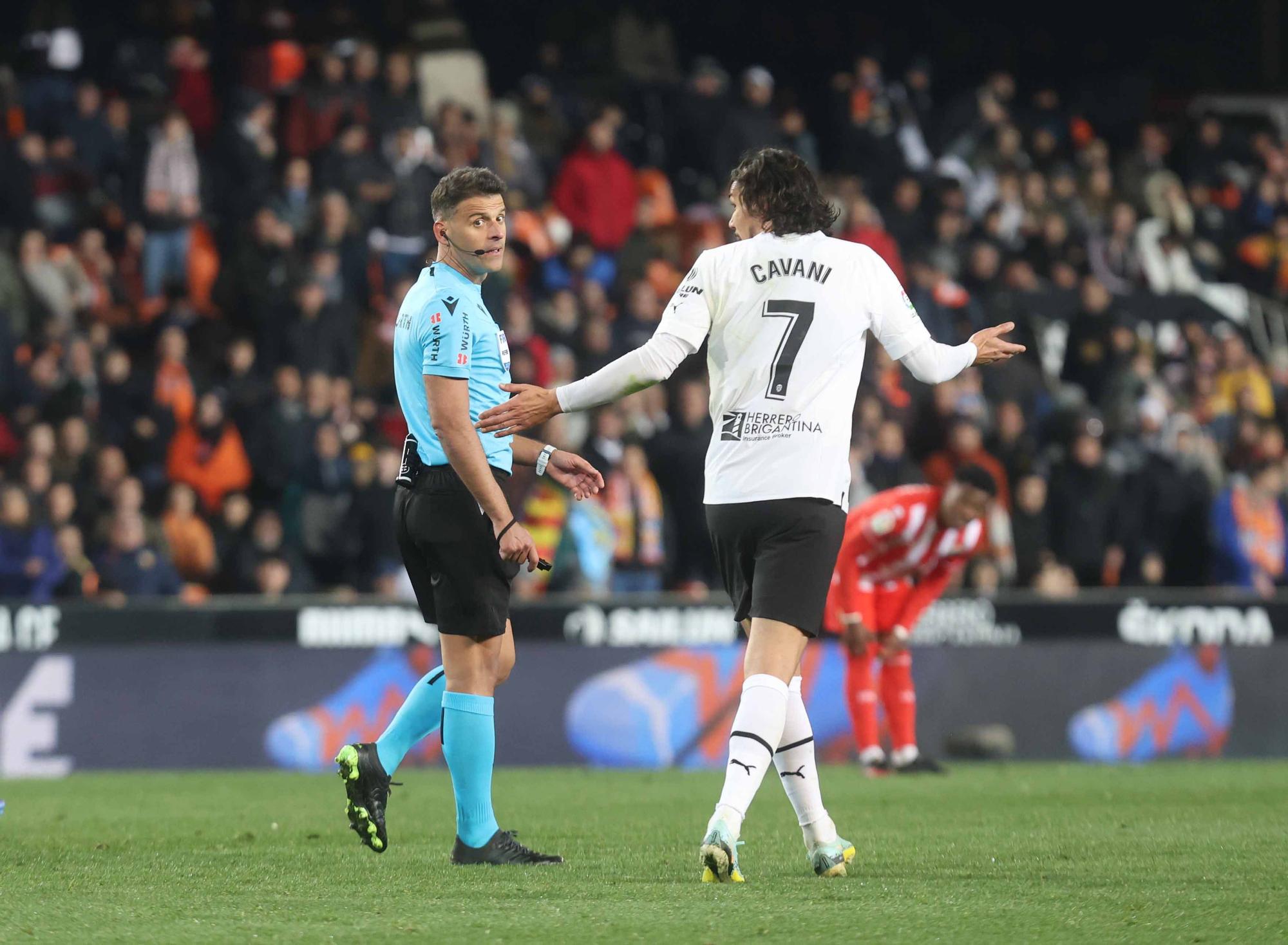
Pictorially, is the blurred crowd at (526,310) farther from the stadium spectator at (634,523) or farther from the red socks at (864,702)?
the red socks at (864,702)

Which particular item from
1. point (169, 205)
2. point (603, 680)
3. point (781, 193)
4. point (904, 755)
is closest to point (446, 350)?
point (781, 193)

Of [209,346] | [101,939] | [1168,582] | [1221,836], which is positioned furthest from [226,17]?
[101,939]

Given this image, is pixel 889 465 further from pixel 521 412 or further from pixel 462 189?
pixel 521 412

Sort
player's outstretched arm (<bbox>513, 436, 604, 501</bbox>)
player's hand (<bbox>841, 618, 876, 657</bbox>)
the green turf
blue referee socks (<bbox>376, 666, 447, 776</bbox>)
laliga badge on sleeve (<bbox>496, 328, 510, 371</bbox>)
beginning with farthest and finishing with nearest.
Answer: player's hand (<bbox>841, 618, 876, 657</bbox>), blue referee socks (<bbox>376, 666, 447, 776</bbox>), laliga badge on sleeve (<bbox>496, 328, 510, 371</bbox>), player's outstretched arm (<bbox>513, 436, 604, 501</bbox>), the green turf

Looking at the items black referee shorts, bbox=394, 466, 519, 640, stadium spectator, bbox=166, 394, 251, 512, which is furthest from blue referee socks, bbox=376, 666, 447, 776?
stadium spectator, bbox=166, 394, 251, 512

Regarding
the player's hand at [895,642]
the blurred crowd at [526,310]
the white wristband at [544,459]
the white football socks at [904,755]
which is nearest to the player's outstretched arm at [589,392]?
the white wristband at [544,459]

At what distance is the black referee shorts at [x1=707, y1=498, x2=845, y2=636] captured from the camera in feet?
20.4

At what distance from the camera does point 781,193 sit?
6.36 meters

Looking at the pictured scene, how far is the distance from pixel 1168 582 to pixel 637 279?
521 cm

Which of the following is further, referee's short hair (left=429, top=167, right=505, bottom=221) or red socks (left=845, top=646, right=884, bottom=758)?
red socks (left=845, top=646, right=884, bottom=758)

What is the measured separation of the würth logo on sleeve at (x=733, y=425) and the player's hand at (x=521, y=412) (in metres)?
0.55

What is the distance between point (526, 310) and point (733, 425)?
33.3 feet

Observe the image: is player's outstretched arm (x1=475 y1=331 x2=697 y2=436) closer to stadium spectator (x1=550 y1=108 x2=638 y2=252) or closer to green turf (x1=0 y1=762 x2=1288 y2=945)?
green turf (x1=0 y1=762 x2=1288 y2=945)

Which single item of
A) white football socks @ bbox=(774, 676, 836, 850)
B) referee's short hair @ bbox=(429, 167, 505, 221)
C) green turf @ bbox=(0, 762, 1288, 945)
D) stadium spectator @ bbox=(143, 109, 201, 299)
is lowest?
green turf @ bbox=(0, 762, 1288, 945)
